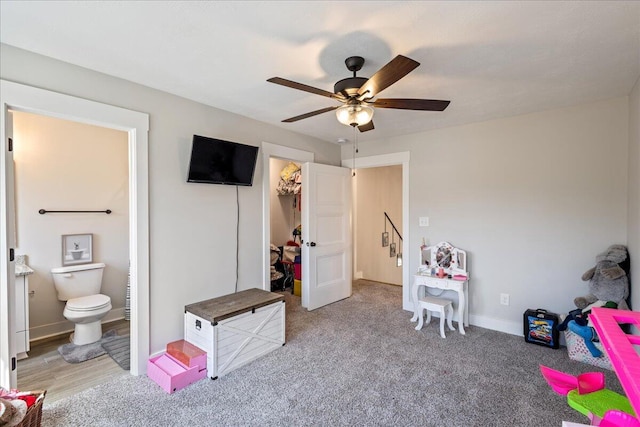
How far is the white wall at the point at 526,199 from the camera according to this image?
9.32 ft

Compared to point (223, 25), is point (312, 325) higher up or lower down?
lower down

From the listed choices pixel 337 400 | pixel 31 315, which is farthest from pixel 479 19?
pixel 31 315

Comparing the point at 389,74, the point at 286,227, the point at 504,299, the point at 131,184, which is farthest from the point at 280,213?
the point at 389,74

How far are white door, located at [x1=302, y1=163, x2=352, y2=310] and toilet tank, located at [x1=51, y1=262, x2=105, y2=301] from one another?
2337 millimetres

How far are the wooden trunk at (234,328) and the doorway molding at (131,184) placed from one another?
0.39 m

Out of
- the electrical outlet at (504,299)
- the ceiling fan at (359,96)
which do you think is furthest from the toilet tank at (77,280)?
A: the electrical outlet at (504,299)

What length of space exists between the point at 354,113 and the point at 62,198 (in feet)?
10.6

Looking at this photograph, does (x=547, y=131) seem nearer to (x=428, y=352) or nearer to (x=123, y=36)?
(x=428, y=352)

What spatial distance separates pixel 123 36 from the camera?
1.82m

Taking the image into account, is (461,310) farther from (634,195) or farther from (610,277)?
(634,195)

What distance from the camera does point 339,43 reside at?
1850mm

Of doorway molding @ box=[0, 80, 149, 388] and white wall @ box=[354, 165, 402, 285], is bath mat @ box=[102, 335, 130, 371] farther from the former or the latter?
white wall @ box=[354, 165, 402, 285]

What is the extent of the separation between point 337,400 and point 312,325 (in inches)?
54.1

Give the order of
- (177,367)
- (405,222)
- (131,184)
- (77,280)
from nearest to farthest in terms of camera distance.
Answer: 1. (177,367)
2. (131,184)
3. (77,280)
4. (405,222)
